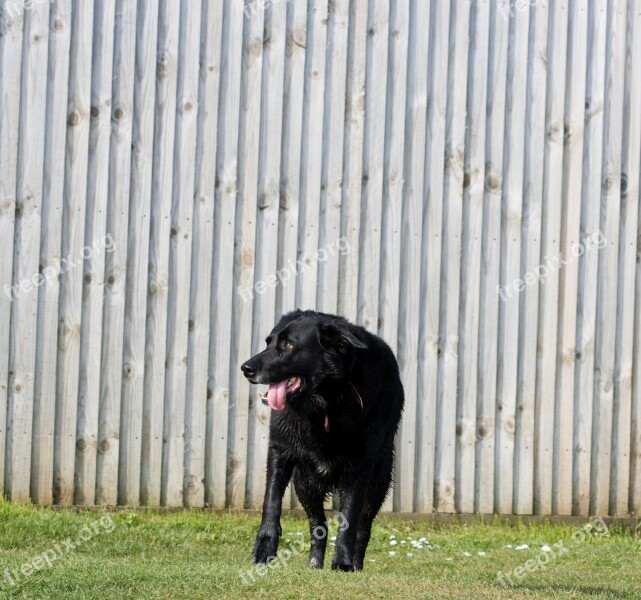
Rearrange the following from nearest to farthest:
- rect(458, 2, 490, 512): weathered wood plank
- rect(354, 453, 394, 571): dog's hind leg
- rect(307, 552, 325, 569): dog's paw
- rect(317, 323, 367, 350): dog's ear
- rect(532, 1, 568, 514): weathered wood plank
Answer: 1. rect(317, 323, 367, 350): dog's ear
2. rect(307, 552, 325, 569): dog's paw
3. rect(354, 453, 394, 571): dog's hind leg
4. rect(458, 2, 490, 512): weathered wood plank
5. rect(532, 1, 568, 514): weathered wood plank

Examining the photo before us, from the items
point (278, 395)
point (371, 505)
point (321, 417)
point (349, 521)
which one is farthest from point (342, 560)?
point (278, 395)

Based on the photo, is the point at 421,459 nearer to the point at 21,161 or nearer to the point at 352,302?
the point at 352,302

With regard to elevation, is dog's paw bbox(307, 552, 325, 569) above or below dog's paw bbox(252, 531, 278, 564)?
below

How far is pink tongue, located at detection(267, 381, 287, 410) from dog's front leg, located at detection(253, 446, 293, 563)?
1.04ft

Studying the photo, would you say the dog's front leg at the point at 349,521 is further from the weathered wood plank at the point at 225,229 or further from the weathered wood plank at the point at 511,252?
the weathered wood plank at the point at 511,252

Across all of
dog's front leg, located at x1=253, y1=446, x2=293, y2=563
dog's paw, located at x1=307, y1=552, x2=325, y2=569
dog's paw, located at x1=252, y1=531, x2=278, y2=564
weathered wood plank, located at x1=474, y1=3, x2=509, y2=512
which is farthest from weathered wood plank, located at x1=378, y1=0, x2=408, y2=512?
dog's paw, located at x1=252, y1=531, x2=278, y2=564

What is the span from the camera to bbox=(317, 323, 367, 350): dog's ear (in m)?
5.77

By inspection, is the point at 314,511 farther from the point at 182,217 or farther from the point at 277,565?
the point at 182,217

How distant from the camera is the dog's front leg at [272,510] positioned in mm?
5645

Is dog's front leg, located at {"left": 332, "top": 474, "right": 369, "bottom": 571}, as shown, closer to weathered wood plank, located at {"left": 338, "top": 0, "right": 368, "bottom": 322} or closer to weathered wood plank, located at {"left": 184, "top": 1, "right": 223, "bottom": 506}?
weathered wood plank, located at {"left": 184, "top": 1, "right": 223, "bottom": 506}

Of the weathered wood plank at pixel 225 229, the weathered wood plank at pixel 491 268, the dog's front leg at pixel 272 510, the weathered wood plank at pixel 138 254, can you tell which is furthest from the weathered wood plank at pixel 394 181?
the dog's front leg at pixel 272 510

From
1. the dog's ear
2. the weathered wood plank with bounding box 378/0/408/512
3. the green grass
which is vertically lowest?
the green grass

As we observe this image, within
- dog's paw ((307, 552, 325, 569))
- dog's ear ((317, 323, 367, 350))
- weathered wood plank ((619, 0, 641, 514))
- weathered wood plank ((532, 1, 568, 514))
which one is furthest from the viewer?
weathered wood plank ((619, 0, 641, 514))

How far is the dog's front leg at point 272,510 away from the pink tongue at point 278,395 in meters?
0.32
